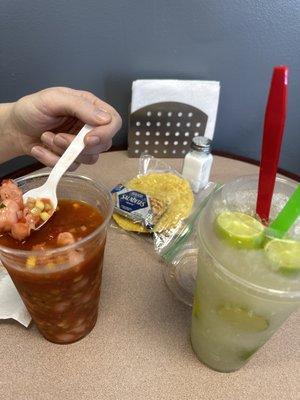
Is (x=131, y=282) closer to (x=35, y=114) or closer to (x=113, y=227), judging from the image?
(x=113, y=227)

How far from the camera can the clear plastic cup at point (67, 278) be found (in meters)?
0.44

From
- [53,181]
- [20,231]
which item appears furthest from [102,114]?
[20,231]

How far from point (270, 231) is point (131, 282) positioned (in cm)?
33

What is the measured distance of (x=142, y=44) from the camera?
39.0 inches

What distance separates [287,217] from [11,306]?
455 millimetres

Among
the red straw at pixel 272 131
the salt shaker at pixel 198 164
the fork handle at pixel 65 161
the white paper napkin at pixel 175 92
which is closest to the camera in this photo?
the red straw at pixel 272 131

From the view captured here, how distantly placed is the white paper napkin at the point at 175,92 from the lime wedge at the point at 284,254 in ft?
2.33

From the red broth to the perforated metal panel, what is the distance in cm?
51

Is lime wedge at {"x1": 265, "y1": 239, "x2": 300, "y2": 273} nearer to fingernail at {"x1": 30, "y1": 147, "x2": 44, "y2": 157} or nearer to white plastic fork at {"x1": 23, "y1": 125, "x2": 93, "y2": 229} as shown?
white plastic fork at {"x1": 23, "y1": 125, "x2": 93, "y2": 229}

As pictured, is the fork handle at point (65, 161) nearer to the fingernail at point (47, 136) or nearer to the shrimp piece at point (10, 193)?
the shrimp piece at point (10, 193)

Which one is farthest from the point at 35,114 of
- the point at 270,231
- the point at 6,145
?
the point at 270,231

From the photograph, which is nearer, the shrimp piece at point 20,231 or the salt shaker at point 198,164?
the shrimp piece at point 20,231

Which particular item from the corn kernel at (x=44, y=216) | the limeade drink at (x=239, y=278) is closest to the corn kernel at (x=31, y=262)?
the corn kernel at (x=44, y=216)

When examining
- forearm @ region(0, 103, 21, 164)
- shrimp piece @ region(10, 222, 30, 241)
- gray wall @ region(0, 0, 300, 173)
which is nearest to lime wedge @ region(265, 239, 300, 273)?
shrimp piece @ region(10, 222, 30, 241)
